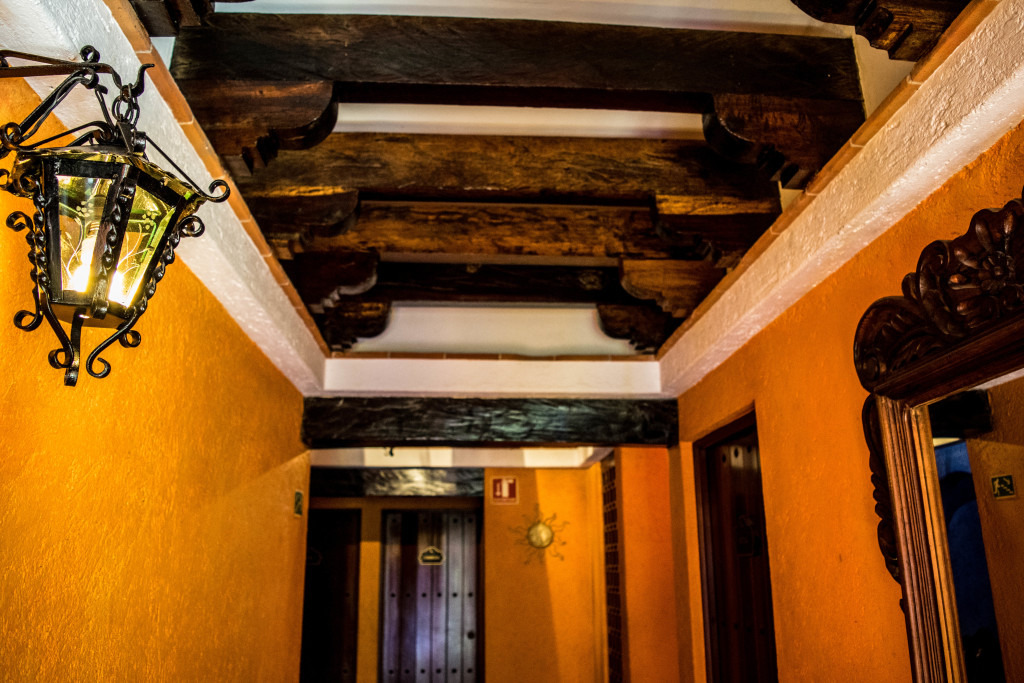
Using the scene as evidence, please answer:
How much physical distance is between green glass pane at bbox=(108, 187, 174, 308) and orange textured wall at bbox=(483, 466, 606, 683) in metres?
4.91

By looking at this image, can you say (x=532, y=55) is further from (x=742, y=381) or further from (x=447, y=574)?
(x=447, y=574)

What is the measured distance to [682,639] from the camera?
150 inches

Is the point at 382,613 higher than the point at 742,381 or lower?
lower

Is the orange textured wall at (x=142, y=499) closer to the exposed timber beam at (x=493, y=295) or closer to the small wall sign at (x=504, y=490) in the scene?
the exposed timber beam at (x=493, y=295)

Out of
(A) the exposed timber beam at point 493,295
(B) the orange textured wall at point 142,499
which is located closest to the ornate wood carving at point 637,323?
(A) the exposed timber beam at point 493,295

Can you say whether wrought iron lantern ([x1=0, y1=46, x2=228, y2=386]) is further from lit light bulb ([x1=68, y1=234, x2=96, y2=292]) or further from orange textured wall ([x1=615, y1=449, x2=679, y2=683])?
orange textured wall ([x1=615, y1=449, x2=679, y2=683])

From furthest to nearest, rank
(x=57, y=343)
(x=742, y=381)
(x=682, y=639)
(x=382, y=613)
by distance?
(x=382, y=613), (x=682, y=639), (x=742, y=381), (x=57, y=343)

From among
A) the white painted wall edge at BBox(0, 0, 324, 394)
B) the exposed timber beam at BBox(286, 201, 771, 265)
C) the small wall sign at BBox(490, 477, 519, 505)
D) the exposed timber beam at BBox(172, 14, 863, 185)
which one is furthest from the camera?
the small wall sign at BBox(490, 477, 519, 505)

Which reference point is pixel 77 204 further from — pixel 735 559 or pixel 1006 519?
pixel 735 559

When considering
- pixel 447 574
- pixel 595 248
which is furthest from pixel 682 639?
pixel 447 574

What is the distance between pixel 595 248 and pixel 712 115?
1019 mm

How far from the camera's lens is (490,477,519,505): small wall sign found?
21.5ft

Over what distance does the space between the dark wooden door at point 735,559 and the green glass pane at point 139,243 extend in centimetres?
248

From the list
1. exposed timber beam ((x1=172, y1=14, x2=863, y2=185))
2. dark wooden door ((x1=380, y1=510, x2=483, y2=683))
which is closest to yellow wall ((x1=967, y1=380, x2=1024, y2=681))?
exposed timber beam ((x1=172, y1=14, x2=863, y2=185))
